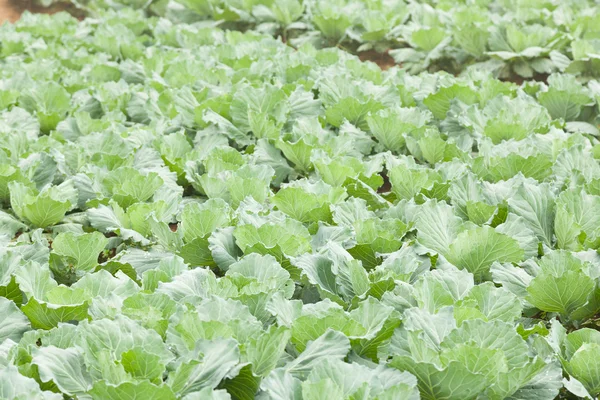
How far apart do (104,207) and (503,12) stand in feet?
19.1

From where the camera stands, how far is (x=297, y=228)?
2988 millimetres

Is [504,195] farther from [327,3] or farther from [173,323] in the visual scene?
[327,3]

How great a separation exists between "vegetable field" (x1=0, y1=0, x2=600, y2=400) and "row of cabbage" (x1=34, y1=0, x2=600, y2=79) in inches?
2.1

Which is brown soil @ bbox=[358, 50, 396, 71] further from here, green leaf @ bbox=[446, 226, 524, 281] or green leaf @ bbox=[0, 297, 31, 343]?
green leaf @ bbox=[0, 297, 31, 343]

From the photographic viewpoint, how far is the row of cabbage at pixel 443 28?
20.4ft

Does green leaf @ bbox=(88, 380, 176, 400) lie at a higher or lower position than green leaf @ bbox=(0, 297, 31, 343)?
higher

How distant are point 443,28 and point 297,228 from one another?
4.42 meters

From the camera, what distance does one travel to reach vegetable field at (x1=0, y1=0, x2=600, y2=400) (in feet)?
7.18

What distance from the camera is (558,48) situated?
20.5 ft

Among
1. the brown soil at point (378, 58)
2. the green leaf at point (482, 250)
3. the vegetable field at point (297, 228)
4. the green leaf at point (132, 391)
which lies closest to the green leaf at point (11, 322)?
the vegetable field at point (297, 228)

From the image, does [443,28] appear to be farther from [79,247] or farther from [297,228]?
[79,247]

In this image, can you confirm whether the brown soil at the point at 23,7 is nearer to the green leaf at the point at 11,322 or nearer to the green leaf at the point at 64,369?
the green leaf at the point at 11,322

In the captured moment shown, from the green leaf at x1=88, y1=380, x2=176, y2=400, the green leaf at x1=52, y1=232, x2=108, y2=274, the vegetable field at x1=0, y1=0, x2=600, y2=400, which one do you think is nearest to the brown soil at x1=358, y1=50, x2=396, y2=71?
the vegetable field at x1=0, y1=0, x2=600, y2=400

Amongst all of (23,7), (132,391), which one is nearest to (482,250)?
(132,391)
